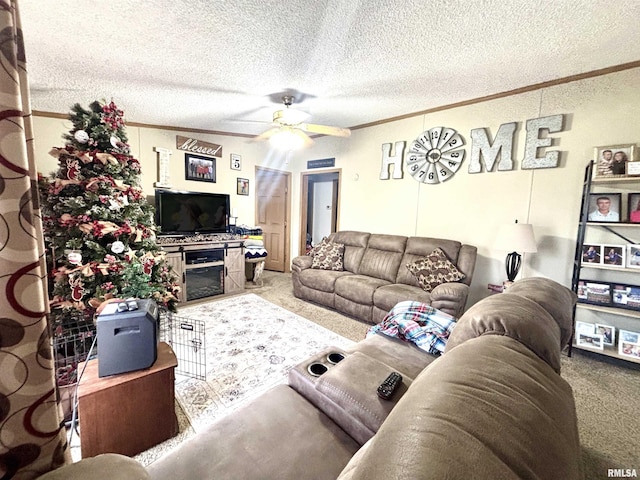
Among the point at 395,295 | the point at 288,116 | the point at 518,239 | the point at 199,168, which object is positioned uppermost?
the point at 288,116

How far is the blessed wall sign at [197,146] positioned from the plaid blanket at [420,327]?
3883 mm

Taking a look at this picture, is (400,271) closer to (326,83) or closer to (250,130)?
(326,83)

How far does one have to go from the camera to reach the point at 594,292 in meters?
2.48

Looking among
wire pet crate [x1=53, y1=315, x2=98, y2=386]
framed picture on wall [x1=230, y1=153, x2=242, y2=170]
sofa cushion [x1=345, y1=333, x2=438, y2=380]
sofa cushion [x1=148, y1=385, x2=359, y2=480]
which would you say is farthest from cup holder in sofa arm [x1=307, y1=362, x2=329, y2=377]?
framed picture on wall [x1=230, y1=153, x2=242, y2=170]

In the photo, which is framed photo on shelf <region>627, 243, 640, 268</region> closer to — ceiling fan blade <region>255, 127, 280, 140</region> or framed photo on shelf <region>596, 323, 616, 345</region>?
framed photo on shelf <region>596, 323, 616, 345</region>

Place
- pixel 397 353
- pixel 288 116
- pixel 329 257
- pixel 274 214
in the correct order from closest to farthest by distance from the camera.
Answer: pixel 397 353, pixel 288 116, pixel 329 257, pixel 274 214

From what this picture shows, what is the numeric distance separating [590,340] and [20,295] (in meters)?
3.74

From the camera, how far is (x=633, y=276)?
2.44 metres

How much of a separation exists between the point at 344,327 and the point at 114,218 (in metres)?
2.46

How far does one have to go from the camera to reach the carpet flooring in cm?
146

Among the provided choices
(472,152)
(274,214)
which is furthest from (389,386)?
(274,214)

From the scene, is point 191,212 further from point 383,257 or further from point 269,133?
point 383,257

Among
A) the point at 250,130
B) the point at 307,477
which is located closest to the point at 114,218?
the point at 307,477

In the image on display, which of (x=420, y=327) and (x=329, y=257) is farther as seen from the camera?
(x=329, y=257)
